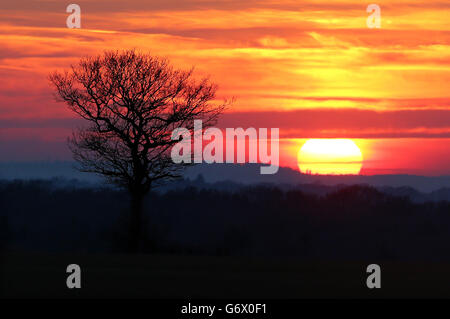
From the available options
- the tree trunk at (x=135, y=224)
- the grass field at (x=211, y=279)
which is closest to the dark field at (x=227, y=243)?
the grass field at (x=211, y=279)

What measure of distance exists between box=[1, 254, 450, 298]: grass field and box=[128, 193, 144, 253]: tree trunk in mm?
11658

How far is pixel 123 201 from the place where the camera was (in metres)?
74.0

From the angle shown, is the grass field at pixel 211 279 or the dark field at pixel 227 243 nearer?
the grass field at pixel 211 279

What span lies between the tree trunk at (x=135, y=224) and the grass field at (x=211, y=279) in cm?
1166

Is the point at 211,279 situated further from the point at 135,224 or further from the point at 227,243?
the point at 227,243

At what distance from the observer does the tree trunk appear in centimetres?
3428

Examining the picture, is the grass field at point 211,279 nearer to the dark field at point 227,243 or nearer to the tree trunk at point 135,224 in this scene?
the dark field at point 227,243

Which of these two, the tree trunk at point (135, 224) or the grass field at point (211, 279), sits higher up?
the tree trunk at point (135, 224)

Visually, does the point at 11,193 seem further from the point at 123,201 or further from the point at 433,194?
the point at 433,194

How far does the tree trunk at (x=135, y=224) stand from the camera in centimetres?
3428

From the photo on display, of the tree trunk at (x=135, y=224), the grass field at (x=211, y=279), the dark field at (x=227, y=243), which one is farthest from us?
the tree trunk at (x=135, y=224)

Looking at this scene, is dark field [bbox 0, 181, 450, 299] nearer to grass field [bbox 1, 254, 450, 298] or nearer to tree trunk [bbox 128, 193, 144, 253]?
grass field [bbox 1, 254, 450, 298]

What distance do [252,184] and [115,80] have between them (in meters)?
55.9
